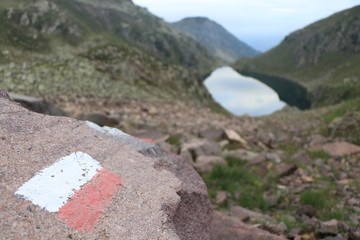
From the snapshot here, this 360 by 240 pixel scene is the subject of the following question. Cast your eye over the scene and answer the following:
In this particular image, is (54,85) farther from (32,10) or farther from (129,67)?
(32,10)

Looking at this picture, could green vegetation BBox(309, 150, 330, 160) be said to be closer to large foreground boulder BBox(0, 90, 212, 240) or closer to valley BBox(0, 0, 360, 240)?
valley BBox(0, 0, 360, 240)

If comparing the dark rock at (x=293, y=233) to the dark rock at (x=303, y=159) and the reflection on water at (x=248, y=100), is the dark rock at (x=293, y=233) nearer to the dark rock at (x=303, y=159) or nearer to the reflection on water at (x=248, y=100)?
the dark rock at (x=303, y=159)

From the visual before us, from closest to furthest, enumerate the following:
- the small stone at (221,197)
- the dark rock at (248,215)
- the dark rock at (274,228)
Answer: the dark rock at (274,228) < the dark rock at (248,215) < the small stone at (221,197)

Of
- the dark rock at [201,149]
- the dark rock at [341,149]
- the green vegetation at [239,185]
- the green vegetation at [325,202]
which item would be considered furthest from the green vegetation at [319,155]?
the green vegetation at [325,202]

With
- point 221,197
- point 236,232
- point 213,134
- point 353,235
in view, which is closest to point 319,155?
point 213,134

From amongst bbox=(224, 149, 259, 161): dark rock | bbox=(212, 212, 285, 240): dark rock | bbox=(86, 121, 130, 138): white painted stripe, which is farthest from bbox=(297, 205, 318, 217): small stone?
bbox=(86, 121, 130, 138): white painted stripe

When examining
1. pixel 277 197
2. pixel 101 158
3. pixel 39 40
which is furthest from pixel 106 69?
pixel 39 40

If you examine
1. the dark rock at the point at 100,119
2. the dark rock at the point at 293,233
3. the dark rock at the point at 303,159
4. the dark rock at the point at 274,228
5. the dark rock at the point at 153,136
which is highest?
the dark rock at the point at 303,159

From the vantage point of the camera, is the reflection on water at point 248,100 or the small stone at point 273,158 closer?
the small stone at point 273,158
